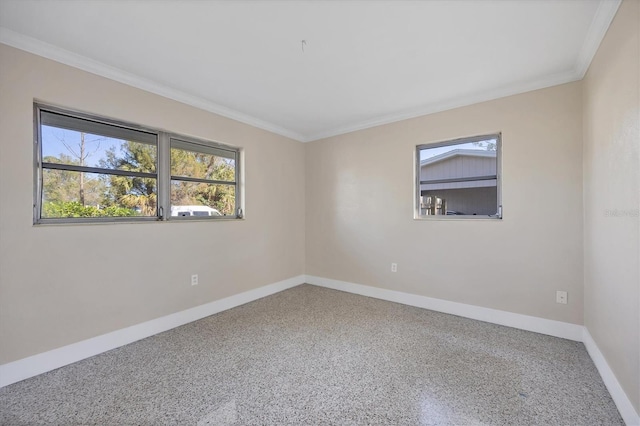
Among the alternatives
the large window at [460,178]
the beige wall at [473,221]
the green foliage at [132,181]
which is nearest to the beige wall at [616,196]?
the beige wall at [473,221]

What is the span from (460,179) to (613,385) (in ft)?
6.92

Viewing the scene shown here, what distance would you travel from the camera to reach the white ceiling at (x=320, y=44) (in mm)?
1688

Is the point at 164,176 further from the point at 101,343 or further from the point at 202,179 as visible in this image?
the point at 101,343

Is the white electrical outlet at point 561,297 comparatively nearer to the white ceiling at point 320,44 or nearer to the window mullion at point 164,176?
the white ceiling at point 320,44

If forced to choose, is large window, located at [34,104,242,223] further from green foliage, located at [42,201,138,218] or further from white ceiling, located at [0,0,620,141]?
white ceiling, located at [0,0,620,141]

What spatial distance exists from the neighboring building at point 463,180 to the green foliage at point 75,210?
3.42 metres

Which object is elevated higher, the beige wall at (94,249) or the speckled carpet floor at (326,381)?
the beige wall at (94,249)

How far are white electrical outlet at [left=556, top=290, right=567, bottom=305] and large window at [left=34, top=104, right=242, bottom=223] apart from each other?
12.3 ft

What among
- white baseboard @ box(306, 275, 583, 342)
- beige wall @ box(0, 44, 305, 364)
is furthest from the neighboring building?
beige wall @ box(0, 44, 305, 364)

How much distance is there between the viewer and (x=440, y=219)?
3217 mm

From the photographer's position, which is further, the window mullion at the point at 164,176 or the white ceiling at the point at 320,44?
the window mullion at the point at 164,176

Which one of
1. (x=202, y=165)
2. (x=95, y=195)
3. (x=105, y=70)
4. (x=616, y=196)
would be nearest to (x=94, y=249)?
(x=95, y=195)

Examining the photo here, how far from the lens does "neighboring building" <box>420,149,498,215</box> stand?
9.71ft

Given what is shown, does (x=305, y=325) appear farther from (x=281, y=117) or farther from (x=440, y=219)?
(x=281, y=117)
